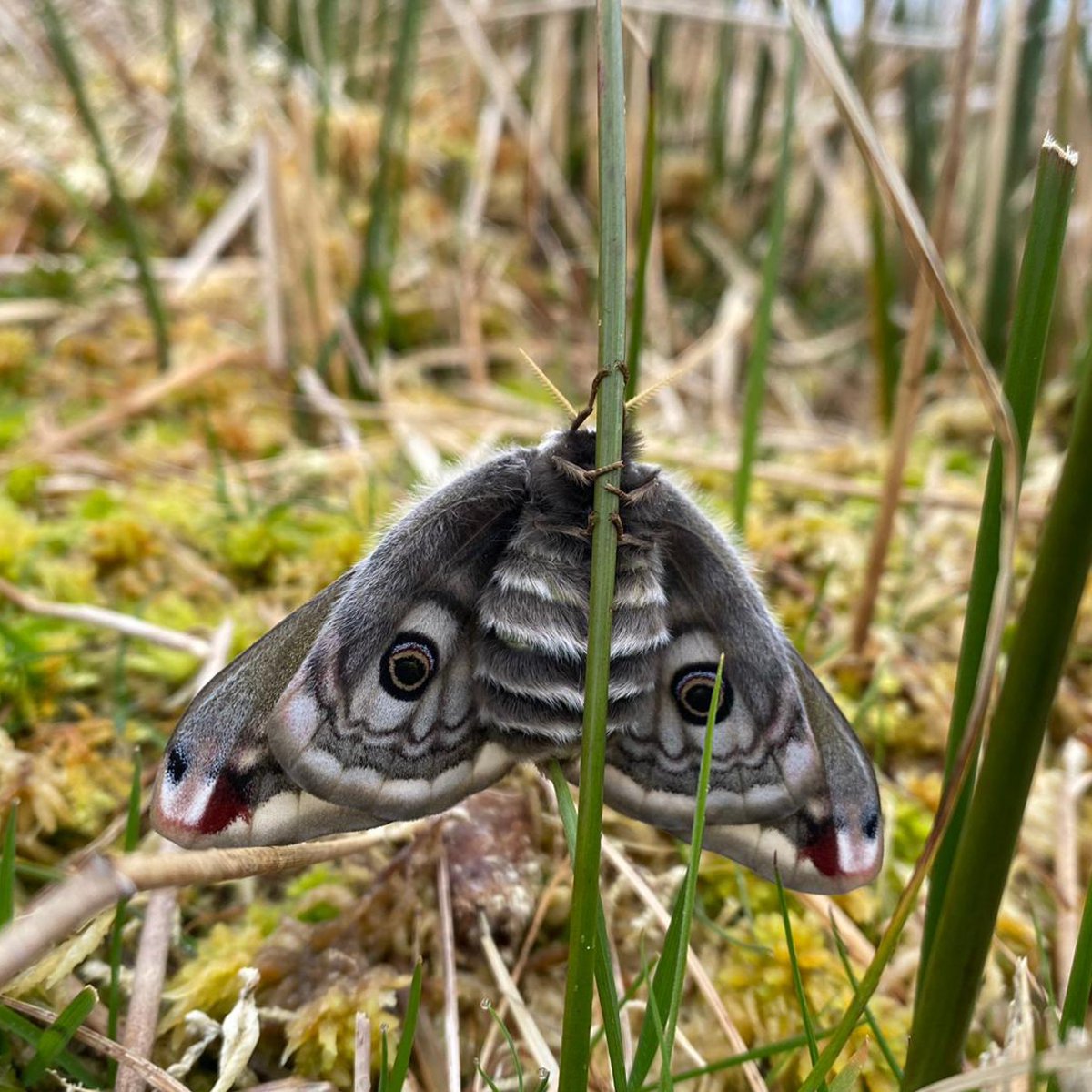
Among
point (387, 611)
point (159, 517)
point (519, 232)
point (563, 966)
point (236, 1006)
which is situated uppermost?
point (519, 232)

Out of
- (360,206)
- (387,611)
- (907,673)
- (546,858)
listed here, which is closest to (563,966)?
(546,858)

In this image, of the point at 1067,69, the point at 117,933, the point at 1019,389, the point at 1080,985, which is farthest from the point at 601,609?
the point at 1067,69

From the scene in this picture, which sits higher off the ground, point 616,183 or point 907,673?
point 616,183

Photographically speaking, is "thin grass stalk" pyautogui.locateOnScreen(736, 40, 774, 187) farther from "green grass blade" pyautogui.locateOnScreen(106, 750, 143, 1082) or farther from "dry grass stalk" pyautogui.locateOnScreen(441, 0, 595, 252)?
"green grass blade" pyautogui.locateOnScreen(106, 750, 143, 1082)

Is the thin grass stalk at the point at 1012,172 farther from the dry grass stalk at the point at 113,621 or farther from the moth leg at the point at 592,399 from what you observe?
the dry grass stalk at the point at 113,621

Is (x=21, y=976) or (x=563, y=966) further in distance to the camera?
(x=563, y=966)

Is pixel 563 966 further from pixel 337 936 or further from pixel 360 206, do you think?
pixel 360 206

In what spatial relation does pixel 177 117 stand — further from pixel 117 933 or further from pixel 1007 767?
pixel 1007 767
